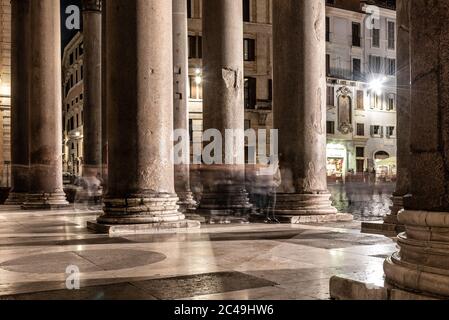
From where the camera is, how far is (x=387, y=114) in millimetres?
61406

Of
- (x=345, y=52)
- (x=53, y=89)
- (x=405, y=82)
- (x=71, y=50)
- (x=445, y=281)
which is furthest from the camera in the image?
(x=71, y=50)

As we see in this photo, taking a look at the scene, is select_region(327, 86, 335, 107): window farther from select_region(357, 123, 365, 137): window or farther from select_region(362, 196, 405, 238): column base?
select_region(362, 196, 405, 238): column base

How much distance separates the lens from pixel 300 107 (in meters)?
12.6

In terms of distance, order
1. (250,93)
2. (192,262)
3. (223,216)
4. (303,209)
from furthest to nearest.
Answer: (250,93)
(223,216)
(303,209)
(192,262)

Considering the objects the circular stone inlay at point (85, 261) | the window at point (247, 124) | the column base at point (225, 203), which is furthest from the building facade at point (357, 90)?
the circular stone inlay at point (85, 261)

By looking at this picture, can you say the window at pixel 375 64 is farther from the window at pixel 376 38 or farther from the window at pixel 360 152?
the window at pixel 360 152

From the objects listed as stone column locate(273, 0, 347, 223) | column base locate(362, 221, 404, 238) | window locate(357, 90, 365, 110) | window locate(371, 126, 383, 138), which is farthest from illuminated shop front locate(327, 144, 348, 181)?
column base locate(362, 221, 404, 238)

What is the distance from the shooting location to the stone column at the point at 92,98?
24.3 metres

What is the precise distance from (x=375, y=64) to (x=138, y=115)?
174 feet

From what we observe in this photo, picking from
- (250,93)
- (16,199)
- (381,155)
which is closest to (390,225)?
(16,199)

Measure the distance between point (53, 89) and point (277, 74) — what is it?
29.6 feet

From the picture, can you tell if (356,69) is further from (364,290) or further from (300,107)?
(364,290)
